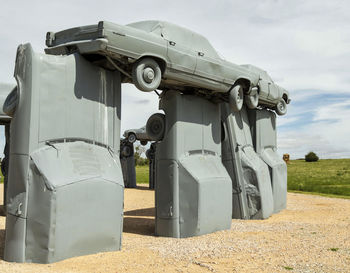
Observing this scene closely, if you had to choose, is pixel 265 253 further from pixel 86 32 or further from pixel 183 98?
pixel 86 32

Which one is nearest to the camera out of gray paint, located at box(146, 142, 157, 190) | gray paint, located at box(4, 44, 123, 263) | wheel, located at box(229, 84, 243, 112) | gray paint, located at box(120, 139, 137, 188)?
gray paint, located at box(4, 44, 123, 263)

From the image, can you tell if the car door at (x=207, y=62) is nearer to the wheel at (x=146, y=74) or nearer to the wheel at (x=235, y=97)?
the wheel at (x=235, y=97)

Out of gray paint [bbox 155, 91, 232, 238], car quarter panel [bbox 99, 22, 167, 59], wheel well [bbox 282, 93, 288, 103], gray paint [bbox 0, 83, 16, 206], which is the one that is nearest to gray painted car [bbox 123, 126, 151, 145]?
wheel well [bbox 282, 93, 288, 103]

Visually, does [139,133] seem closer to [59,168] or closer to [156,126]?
[156,126]

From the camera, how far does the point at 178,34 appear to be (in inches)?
337

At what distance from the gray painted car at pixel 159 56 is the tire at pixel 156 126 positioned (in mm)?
720

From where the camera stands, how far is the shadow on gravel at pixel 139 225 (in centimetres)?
948

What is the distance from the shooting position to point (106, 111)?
7355mm

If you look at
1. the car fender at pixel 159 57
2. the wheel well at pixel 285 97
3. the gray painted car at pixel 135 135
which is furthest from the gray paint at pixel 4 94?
the gray painted car at pixel 135 135

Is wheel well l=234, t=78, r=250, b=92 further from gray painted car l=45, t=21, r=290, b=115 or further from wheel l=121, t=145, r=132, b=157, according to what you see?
→ wheel l=121, t=145, r=132, b=157

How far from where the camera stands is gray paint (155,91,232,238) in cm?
851

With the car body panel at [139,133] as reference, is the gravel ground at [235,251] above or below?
below

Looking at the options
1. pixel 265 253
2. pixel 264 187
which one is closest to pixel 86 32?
pixel 265 253

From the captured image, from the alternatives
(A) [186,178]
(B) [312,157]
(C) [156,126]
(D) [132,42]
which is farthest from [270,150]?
(B) [312,157]
